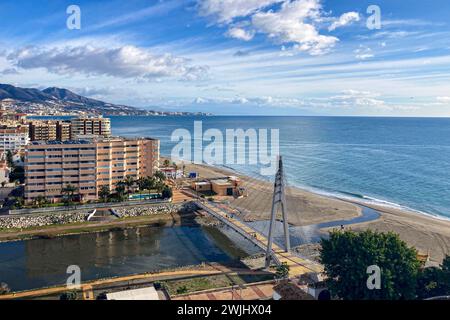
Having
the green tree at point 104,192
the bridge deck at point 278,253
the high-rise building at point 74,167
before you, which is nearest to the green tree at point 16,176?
the high-rise building at point 74,167

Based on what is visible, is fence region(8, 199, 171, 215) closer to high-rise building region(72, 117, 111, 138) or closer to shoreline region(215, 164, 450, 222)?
shoreline region(215, 164, 450, 222)

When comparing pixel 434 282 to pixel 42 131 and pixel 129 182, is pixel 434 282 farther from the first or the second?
pixel 42 131

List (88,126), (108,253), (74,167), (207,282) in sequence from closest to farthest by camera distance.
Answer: (207,282), (108,253), (74,167), (88,126)

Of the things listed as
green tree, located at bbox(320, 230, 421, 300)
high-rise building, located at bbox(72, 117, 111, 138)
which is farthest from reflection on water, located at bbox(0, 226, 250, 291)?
high-rise building, located at bbox(72, 117, 111, 138)

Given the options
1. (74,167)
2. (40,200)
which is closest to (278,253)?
(74,167)

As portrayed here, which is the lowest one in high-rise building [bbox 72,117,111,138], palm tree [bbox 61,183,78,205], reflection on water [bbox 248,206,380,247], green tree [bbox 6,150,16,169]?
reflection on water [bbox 248,206,380,247]
